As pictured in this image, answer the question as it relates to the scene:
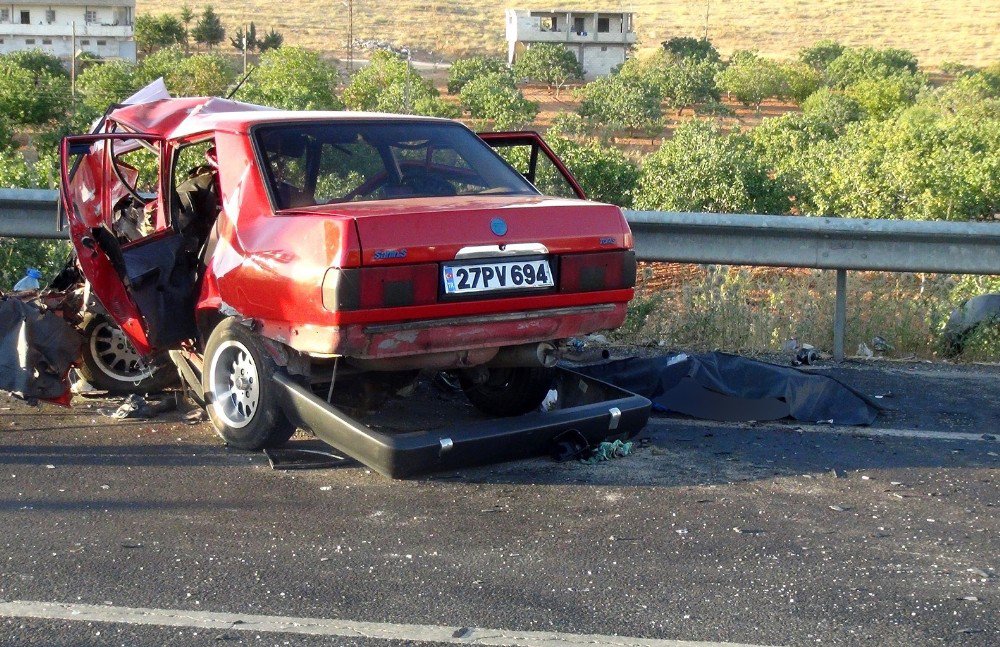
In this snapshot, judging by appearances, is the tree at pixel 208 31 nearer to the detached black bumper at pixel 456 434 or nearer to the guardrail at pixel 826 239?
the guardrail at pixel 826 239

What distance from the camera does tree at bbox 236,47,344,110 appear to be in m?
44.0

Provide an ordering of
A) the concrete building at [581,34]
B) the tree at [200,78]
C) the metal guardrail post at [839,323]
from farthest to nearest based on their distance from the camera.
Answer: the concrete building at [581,34] < the tree at [200,78] < the metal guardrail post at [839,323]

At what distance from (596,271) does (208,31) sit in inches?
3569

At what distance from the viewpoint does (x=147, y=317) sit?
5.93 metres

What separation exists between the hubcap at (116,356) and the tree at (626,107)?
5223 cm

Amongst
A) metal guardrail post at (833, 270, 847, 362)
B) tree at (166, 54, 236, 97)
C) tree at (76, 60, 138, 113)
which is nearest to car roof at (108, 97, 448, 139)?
metal guardrail post at (833, 270, 847, 362)

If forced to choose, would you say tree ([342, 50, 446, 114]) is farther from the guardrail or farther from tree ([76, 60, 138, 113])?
the guardrail

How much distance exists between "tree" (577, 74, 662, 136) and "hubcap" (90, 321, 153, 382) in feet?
171

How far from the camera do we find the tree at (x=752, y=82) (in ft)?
225

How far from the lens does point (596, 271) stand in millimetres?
5309

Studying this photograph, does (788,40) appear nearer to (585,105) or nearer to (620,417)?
(585,105)

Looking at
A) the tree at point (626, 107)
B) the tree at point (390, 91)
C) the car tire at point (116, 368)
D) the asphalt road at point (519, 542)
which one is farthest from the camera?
the tree at point (626, 107)

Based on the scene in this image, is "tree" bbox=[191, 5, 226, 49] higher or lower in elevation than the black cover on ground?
higher

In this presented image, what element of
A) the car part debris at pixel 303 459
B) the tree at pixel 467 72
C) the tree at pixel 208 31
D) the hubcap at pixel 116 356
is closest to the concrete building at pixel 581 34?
the tree at pixel 467 72
